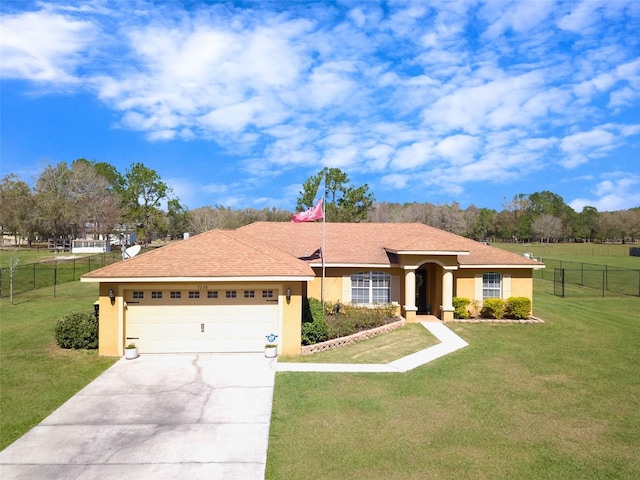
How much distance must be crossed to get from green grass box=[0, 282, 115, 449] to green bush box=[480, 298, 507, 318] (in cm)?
1616

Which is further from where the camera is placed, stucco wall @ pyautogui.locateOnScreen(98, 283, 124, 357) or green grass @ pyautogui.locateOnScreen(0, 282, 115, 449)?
stucco wall @ pyautogui.locateOnScreen(98, 283, 124, 357)

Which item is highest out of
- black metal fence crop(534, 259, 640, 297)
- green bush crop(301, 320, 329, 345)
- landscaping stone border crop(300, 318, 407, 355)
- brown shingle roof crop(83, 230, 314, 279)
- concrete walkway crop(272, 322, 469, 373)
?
brown shingle roof crop(83, 230, 314, 279)

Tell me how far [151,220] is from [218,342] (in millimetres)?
66344

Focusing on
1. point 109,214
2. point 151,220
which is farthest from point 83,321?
point 151,220

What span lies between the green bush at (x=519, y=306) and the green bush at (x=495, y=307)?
0.34 metres

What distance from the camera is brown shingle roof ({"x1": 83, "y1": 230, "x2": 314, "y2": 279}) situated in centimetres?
1401

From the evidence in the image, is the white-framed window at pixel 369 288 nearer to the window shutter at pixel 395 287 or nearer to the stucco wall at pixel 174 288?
the window shutter at pixel 395 287

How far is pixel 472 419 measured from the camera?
9289 mm

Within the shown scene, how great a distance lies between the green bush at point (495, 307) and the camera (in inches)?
779

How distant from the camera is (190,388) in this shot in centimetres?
1116

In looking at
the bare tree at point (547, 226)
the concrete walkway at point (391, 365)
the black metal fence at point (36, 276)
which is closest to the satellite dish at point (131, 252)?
the concrete walkway at point (391, 365)

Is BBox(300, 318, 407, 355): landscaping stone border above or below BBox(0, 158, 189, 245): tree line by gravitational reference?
below

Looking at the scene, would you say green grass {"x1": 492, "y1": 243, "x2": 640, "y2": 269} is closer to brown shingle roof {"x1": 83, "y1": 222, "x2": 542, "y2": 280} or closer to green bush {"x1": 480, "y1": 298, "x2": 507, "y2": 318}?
brown shingle roof {"x1": 83, "y1": 222, "x2": 542, "y2": 280}

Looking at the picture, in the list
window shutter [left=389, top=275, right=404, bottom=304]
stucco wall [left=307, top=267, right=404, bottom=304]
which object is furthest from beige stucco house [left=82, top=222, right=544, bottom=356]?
window shutter [left=389, top=275, right=404, bottom=304]
